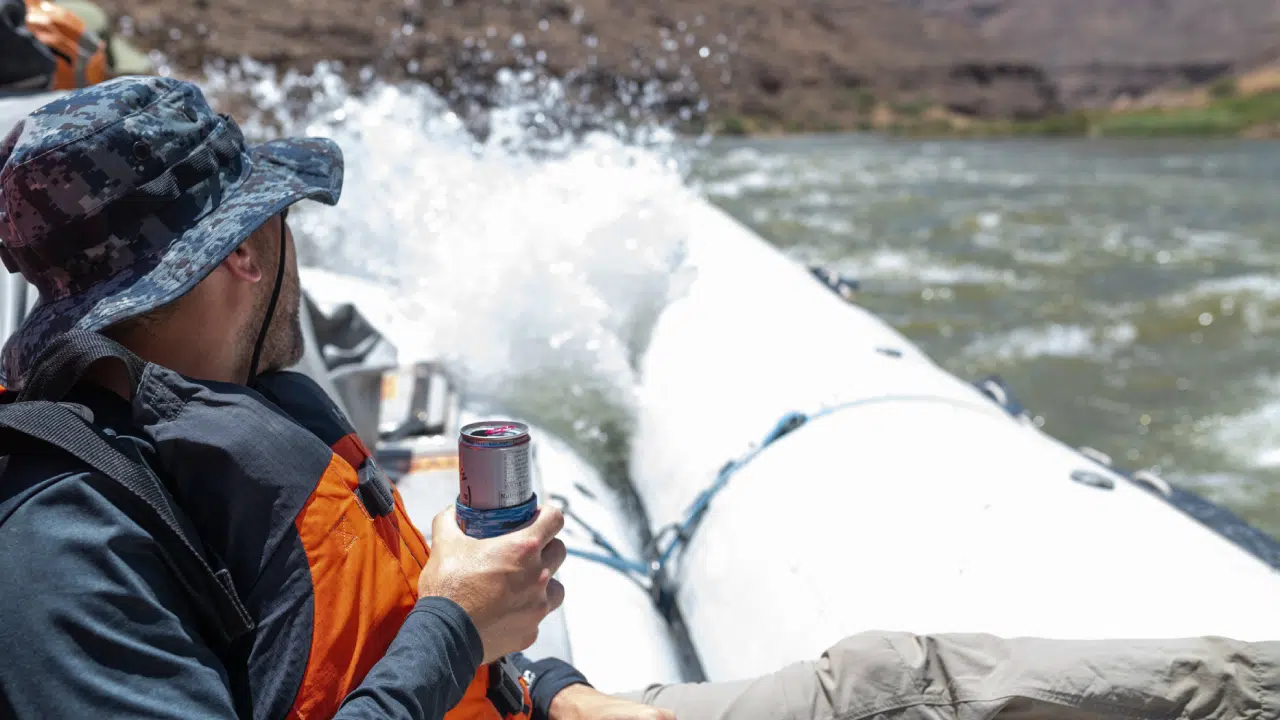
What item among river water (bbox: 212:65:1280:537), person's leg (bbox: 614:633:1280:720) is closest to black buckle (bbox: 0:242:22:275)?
person's leg (bbox: 614:633:1280:720)

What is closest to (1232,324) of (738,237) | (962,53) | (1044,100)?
(738,237)

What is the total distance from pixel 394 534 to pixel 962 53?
76490mm

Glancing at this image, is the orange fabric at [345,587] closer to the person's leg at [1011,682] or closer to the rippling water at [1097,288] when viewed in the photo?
the person's leg at [1011,682]

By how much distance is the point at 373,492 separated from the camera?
3.43 feet

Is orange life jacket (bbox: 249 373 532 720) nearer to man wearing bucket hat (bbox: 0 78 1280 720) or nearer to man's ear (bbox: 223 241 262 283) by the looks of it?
man wearing bucket hat (bbox: 0 78 1280 720)

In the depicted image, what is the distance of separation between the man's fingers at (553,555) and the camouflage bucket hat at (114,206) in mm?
449

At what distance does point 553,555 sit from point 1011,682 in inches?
25.3

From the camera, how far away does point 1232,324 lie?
6.89 metres

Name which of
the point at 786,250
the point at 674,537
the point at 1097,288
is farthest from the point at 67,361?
the point at 786,250

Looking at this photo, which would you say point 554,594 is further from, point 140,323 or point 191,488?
point 140,323

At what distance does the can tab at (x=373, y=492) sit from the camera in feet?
3.42

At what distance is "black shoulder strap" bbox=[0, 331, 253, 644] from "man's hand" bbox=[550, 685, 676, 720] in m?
0.51

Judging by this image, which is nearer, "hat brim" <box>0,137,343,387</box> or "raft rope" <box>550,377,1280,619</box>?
"hat brim" <box>0,137,343,387</box>

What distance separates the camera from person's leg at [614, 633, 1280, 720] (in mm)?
1243
